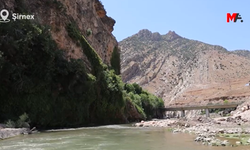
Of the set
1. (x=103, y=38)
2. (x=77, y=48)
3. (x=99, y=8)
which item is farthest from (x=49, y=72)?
(x=99, y=8)

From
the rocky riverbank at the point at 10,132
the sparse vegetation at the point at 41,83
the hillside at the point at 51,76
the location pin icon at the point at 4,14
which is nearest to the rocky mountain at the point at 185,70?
the hillside at the point at 51,76

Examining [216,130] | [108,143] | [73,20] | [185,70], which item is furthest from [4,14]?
[185,70]

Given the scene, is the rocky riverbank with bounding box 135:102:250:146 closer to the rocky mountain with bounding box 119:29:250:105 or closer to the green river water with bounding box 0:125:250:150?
the green river water with bounding box 0:125:250:150

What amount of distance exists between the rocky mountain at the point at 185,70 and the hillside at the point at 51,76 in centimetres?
5355

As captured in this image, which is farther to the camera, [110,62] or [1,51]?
[110,62]

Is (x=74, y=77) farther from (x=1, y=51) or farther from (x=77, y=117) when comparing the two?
(x=1, y=51)

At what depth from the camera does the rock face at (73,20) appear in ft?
111

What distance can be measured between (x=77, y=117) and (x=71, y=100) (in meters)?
2.37

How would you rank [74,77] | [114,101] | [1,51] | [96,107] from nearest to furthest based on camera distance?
[1,51], [74,77], [96,107], [114,101]

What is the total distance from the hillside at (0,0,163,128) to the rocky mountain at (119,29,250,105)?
2108 inches

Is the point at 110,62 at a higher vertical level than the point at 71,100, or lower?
higher

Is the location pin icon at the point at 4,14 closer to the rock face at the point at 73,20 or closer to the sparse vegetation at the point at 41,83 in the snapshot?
the rock face at the point at 73,20

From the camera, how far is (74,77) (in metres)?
31.4

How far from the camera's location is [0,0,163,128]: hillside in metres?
25.3
